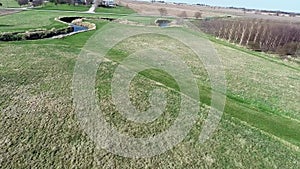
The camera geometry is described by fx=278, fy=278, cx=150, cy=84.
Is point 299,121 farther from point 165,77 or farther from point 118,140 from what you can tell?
point 118,140

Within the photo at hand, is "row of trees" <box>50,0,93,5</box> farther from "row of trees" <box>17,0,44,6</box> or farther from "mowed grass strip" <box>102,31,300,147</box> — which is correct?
"mowed grass strip" <box>102,31,300,147</box>

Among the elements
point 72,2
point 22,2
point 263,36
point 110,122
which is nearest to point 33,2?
point 22,2

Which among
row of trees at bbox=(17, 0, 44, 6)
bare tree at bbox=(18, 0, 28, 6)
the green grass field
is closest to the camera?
the green grass field

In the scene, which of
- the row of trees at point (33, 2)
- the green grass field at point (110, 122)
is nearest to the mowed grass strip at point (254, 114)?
the green grass field at point (110, 122)

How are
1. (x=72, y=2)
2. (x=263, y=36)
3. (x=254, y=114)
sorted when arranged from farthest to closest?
(x=72, y=2) < (x=263, y=36) < (x=254, y=114)

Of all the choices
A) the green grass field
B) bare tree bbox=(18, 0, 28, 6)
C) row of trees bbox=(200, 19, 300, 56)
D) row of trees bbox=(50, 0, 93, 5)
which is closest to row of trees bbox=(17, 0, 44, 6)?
bare tree bbox=(18, 0, 28, 6)

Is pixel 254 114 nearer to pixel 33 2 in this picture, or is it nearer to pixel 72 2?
pixel 33 2
